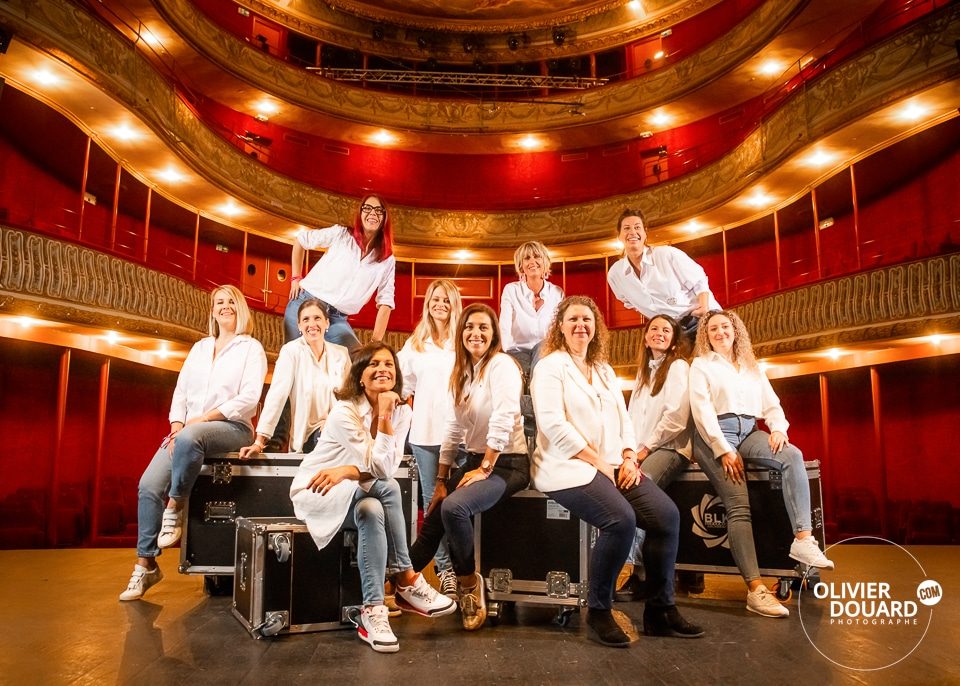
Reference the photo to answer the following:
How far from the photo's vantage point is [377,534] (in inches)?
119

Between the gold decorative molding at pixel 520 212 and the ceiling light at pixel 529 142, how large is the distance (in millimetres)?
1950

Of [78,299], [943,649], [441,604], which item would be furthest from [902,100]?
[78,299]

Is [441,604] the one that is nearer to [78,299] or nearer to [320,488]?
[320,488]

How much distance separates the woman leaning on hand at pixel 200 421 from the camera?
3.77 meters

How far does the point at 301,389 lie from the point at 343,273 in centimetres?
89

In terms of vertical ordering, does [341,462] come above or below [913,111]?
below

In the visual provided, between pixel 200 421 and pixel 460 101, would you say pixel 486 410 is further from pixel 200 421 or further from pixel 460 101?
pixel 460 101

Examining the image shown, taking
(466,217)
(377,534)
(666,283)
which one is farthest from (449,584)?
(466,217)

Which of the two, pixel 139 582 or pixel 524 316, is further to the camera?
pixel 524 316

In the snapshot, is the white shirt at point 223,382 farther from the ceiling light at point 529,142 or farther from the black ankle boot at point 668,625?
the ceiling light at point 529,142

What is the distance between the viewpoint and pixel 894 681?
2.43 m

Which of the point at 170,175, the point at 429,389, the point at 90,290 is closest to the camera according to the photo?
the point at 429,389

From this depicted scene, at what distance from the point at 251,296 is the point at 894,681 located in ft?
45.2

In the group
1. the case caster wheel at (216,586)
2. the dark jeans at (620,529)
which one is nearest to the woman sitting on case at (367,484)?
the dark jeans at (620,529)
